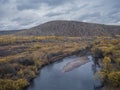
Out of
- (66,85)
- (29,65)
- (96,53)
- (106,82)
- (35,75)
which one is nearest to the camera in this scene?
(106,82)

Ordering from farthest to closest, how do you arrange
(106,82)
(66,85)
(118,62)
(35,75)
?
(35,75) < (118,62) < (66,85) < (106,82)

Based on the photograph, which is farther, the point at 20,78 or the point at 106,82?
the point at 20,78

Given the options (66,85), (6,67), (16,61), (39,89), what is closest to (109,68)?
(66,85)

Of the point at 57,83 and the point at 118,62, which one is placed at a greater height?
the point at 118,62

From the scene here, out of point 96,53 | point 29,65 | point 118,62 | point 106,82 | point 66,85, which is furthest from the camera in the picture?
point 96,53

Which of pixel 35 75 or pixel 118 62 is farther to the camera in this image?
pixel 35 75

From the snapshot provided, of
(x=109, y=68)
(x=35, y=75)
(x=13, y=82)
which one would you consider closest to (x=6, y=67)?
(x=35, y=75)

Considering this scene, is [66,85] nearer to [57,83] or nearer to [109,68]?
[57,83]

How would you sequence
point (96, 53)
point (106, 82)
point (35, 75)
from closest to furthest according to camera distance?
point (106, 82), point (35, 75), point (96, 53)

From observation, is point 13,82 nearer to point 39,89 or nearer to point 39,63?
point 39,89

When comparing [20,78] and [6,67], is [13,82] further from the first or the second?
[6,67]
